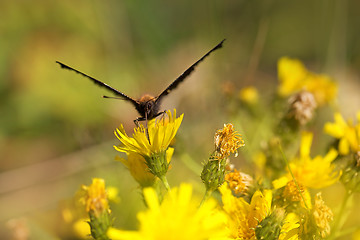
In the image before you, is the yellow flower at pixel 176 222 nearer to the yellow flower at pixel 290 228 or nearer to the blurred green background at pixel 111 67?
the yellow flower at pixel 290 228

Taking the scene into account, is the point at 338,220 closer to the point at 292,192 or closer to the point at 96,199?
the point at 292,192

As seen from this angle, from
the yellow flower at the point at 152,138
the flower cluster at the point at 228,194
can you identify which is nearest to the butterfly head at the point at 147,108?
the flower cluster at the point at 228,194

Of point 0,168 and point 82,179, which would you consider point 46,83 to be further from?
point 82,179

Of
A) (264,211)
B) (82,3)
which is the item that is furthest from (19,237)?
(82,3)

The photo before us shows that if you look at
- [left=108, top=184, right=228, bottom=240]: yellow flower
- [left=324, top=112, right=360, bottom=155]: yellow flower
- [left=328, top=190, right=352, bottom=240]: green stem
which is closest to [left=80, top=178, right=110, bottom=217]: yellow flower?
[left=108, top=184, right=228, bottom=240]: yellow flower

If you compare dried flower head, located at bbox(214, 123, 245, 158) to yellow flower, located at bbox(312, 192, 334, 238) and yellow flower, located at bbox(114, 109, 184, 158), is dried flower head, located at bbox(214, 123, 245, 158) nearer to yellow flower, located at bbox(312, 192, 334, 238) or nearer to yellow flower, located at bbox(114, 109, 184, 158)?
yellow flower, located at bbox(114, 109, 184, 158)

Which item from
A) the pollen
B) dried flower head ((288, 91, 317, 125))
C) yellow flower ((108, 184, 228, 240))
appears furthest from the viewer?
dried flower head ((288, 91, 317, 125))
